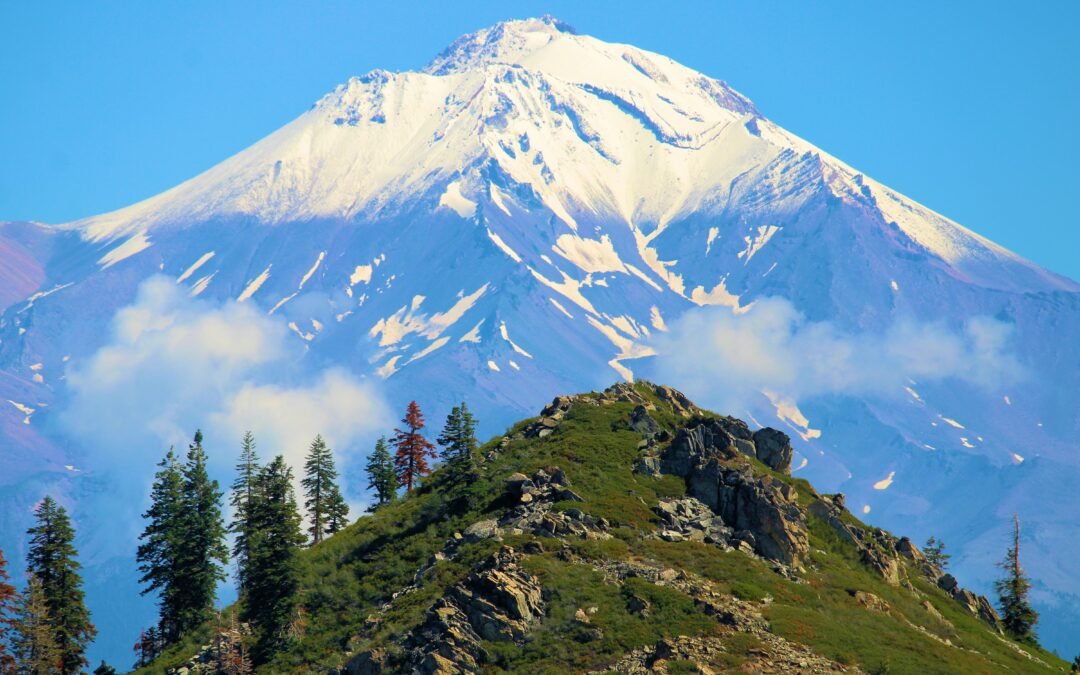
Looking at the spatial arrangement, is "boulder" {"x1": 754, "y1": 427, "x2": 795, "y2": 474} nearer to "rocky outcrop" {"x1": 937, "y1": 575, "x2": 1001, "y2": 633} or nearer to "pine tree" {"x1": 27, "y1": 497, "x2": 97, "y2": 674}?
"rocky outcrop" {"x1": 937, "y1": 575, "x2": 1001, "y2": 633}

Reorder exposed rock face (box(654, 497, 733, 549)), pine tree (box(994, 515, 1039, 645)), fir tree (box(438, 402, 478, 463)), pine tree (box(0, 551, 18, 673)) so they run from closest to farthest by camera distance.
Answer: pine tree (box(0, 551, 18, 673))
exposed rock face (box(654, 497, 733, 549))
fir tree (box(438, 402, 478, 463))
pine tree (box(994, 515, 1039, 645))

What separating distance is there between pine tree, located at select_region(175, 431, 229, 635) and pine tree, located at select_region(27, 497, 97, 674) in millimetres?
6621

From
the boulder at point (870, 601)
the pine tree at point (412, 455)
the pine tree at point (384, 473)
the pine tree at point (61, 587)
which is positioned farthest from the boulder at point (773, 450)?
the pine tree at point (61, 587)

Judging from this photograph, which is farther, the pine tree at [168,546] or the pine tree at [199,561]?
the pine tree at [168,546]

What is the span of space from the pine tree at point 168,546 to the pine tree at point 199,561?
0.29 m

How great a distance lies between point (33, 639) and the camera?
3307 inches

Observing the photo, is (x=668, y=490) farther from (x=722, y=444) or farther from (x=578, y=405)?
(x=578, y=405)

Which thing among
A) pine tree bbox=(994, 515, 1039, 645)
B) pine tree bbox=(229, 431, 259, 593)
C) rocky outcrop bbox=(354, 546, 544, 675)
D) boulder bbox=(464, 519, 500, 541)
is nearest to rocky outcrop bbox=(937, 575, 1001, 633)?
pine tree bbox=(994, 515, 1039, 645)

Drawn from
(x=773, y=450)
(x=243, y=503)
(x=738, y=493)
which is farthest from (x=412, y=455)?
(x=738, y=493)

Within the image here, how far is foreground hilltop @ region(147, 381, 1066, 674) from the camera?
7169 centimetres

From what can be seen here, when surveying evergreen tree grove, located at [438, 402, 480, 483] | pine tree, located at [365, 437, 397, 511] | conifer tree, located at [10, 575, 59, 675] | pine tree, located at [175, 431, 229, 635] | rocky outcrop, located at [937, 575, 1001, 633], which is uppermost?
pine tree, located at [365, 437, 397, 511]

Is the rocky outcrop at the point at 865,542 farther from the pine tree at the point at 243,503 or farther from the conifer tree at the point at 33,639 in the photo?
the conifer tree at the point at 33,639

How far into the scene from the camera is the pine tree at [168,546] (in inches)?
3787

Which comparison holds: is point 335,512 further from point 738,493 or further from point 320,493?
point 738,493
